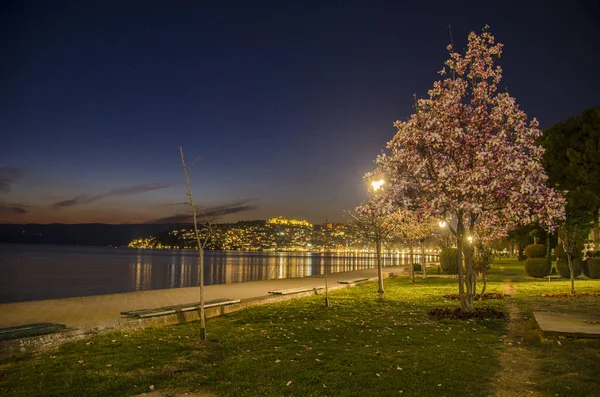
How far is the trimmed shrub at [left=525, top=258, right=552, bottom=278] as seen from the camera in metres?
37.9

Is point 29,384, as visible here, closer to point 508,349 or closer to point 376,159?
point 508,349

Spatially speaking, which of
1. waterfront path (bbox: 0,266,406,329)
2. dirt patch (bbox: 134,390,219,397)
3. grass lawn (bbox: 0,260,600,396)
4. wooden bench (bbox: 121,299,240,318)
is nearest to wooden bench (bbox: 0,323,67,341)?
grass lawn (bbox: 0,260,600,396)

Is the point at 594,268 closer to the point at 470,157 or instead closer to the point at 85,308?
the point at 470,157

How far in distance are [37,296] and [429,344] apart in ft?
144

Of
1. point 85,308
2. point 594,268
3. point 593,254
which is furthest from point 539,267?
point 85,308

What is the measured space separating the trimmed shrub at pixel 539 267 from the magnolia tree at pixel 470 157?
80.4ft

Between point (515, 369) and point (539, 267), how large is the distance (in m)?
32.6

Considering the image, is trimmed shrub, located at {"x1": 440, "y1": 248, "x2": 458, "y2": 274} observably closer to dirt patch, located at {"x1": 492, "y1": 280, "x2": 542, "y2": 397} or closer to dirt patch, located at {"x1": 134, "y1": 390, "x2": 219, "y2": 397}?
dirt patch, located at {"x1": 492, "y1": 280, "x2": 542, "y2": 397}

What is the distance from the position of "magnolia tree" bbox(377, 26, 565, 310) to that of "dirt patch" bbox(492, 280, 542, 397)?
155 inches

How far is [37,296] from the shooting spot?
44.5 m

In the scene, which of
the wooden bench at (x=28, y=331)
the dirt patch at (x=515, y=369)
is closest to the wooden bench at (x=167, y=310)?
the wooden bench at (x=28, y=331)

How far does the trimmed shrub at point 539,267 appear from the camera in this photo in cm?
3788

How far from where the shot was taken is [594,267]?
3606 cm

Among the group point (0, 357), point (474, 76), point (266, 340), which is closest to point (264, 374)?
point (266, 340)
